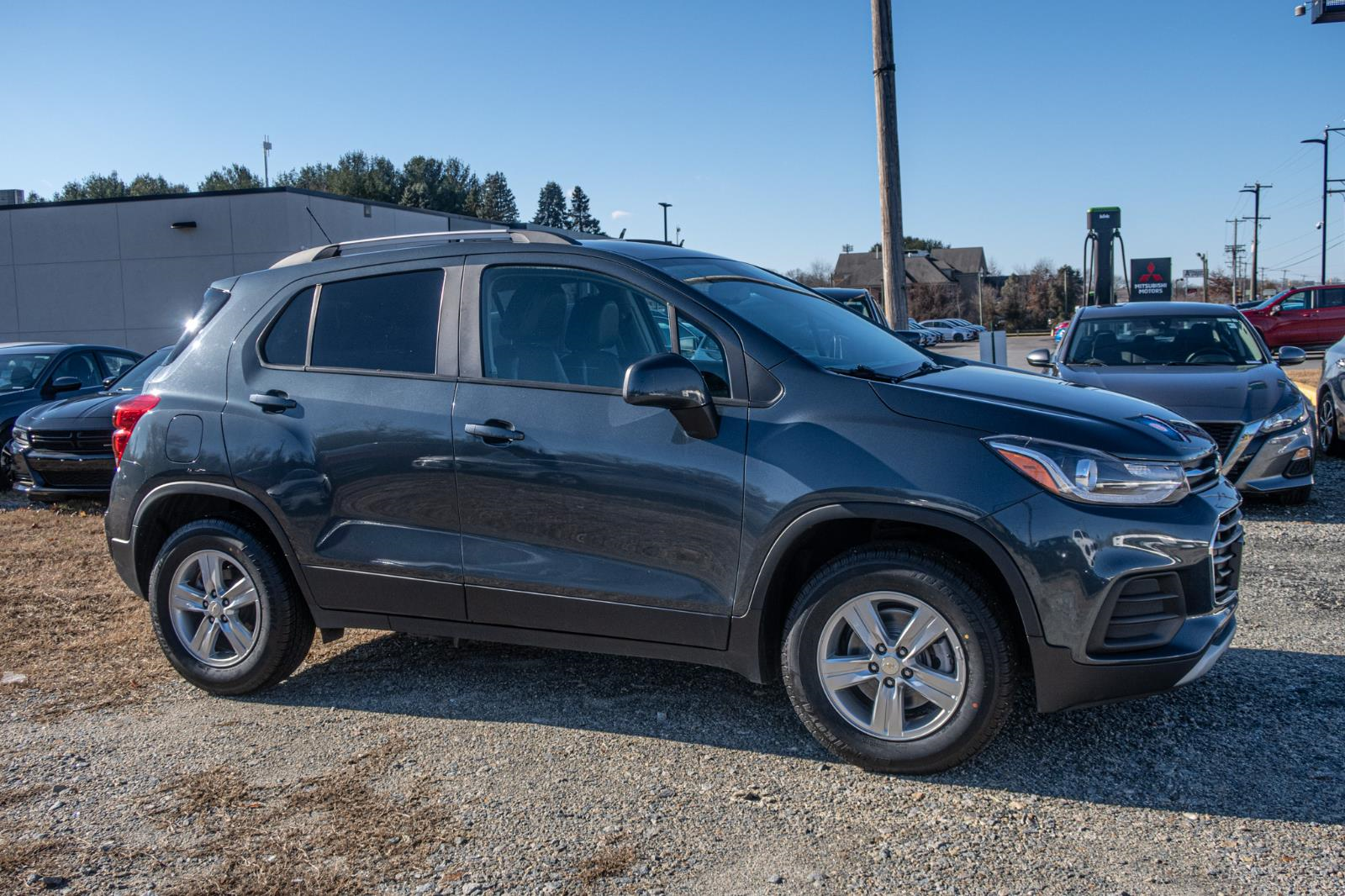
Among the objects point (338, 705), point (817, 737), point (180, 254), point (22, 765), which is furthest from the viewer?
point (180, 254)

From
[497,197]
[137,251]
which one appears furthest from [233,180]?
[137,251]

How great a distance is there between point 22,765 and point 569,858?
2.35 meters

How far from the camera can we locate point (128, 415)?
5.06 m

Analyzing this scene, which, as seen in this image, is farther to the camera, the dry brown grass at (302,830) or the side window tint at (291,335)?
the side window tint at (291,335)

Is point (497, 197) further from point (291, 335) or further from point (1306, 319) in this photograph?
point (291, 335)

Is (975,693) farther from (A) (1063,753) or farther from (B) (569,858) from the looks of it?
(B) (569,858)

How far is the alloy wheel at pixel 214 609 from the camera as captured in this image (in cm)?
474

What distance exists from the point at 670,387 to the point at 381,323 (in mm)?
1537

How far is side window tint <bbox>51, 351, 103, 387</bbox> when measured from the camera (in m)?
Result: 12.5

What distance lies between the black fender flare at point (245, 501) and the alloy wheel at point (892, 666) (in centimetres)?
227

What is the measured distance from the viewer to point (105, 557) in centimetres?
798

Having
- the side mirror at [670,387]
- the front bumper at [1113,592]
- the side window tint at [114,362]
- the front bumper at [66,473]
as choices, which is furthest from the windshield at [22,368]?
the front bumper at [1113,592]

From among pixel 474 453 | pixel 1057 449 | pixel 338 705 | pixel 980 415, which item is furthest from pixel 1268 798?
pixel 338 705

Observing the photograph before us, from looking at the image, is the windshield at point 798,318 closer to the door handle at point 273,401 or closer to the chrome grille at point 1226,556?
the chrome grille at point 1226,556
